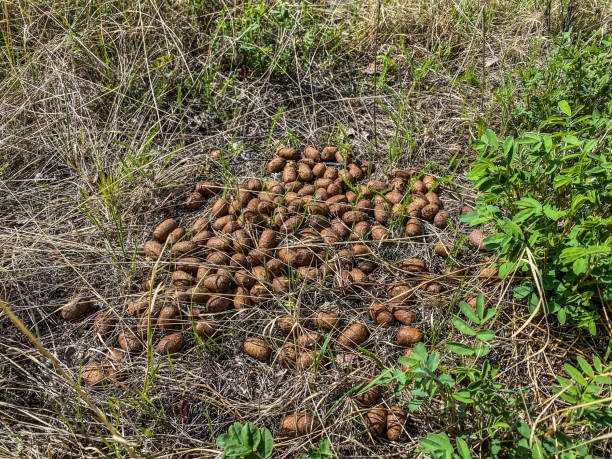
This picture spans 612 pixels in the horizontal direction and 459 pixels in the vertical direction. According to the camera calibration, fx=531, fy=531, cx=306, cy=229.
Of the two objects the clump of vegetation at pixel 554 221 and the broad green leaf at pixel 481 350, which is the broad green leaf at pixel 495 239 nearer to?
the clump of vegetation at pixel 554 221

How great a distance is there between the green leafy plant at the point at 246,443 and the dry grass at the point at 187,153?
0.37m

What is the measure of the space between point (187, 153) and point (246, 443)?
1719 millimetres

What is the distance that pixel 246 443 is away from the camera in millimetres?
1383

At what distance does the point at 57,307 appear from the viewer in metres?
2.18

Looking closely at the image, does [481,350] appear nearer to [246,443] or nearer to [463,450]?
[463,450]

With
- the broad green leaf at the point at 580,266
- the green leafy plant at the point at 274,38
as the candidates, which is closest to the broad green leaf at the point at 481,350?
the broad green leaf at the point at 580,266

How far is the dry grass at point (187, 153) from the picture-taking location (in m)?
1.86

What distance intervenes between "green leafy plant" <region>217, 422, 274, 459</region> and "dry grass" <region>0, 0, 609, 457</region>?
1.20 ft

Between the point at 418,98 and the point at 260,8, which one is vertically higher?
the point at 260,8

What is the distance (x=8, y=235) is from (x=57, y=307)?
47 cm

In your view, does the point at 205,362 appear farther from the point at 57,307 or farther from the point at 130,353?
the point at 57,307

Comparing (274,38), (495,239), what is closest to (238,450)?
(495,239)

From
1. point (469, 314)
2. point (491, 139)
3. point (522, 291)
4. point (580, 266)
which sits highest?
point (491, 139)

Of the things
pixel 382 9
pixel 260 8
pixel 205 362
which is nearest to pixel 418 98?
pixel 382 9
